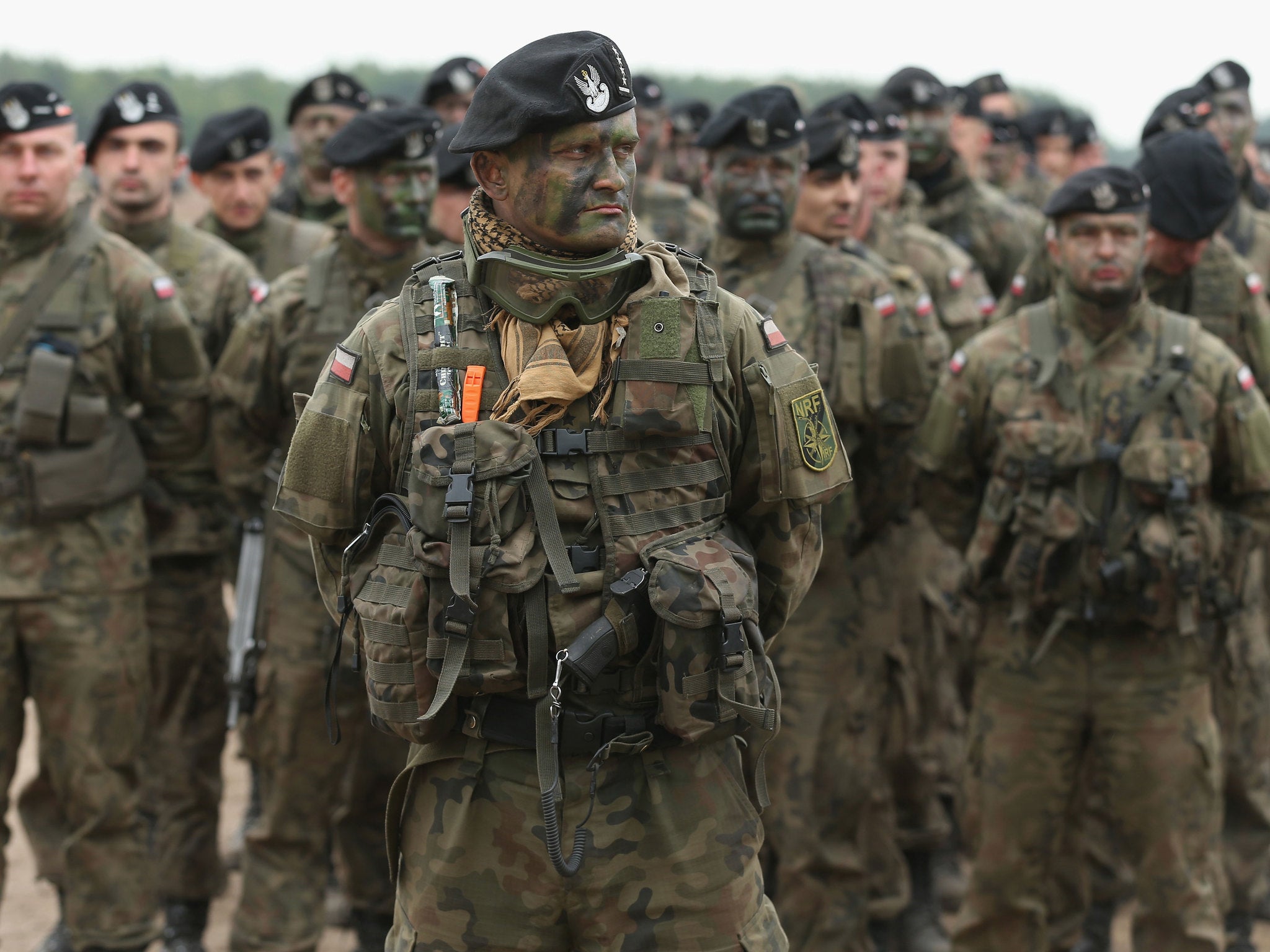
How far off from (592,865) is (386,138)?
334 centimetres

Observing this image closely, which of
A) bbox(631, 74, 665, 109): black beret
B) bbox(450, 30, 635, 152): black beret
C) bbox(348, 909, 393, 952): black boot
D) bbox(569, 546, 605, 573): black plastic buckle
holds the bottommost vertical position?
bbox(348, 909, 393, 952): black boot

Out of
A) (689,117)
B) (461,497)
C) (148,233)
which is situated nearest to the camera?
(461,497)

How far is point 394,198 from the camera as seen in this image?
5.86m

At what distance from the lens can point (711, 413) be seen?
11.1ft

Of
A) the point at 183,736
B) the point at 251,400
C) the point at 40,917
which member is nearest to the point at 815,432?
the point at 251,400

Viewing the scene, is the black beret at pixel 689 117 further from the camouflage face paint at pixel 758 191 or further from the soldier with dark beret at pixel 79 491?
the soldier with dark beret at pixel 79 491

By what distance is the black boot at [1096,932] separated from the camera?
636cm

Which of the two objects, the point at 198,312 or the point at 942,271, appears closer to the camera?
the point at 198,312

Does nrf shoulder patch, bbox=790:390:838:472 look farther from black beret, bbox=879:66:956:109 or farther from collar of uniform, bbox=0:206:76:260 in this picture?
black beret, bbox=879:66:956:109

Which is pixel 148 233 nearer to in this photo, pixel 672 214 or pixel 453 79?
pixel 453 79

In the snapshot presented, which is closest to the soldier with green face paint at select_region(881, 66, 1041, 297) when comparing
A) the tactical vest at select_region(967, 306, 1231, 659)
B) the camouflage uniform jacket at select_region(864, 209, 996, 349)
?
the camouflage uniform jacket at select_region(864, 209, 996, 349)

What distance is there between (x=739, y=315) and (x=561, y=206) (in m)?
0.49

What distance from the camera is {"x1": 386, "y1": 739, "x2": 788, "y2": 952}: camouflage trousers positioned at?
3318mm

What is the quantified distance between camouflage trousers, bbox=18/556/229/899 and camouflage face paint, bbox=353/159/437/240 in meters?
1.66
